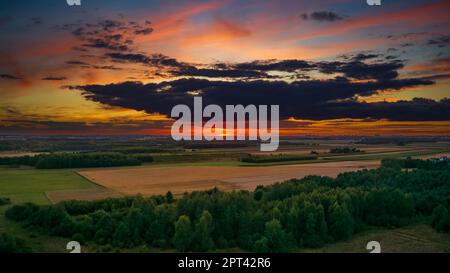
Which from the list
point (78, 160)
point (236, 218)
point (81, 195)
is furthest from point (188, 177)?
point (236, 218)

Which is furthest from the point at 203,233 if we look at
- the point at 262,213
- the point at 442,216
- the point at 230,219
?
the point at 442,216

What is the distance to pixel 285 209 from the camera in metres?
18.1

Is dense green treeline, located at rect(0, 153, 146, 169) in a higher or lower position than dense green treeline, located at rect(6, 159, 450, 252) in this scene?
higher

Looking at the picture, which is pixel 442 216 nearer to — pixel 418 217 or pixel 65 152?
pixel 418 217

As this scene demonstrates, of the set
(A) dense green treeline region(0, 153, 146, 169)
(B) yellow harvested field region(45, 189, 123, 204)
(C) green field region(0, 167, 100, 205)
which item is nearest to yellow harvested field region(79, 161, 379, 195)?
(B) yellow harvested field region(45, 189, 123, 204)

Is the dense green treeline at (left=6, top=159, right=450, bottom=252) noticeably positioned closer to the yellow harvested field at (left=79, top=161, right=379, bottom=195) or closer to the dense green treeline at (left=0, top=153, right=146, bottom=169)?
the yellow harvested field at (left=79, top=161, right=379, bottom=195)

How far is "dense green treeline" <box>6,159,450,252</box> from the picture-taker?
1616 cm

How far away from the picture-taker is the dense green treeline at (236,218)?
53.0 ft

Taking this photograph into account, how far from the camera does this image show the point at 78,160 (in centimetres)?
2962

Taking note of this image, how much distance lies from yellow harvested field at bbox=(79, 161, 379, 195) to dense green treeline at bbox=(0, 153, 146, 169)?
3.29 feet

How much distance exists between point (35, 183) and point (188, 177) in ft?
33.9

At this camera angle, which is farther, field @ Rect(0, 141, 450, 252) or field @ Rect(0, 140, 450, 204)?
field @ Rect(0, 140, 450, 204)

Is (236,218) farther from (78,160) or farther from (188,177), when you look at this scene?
(78,160)
